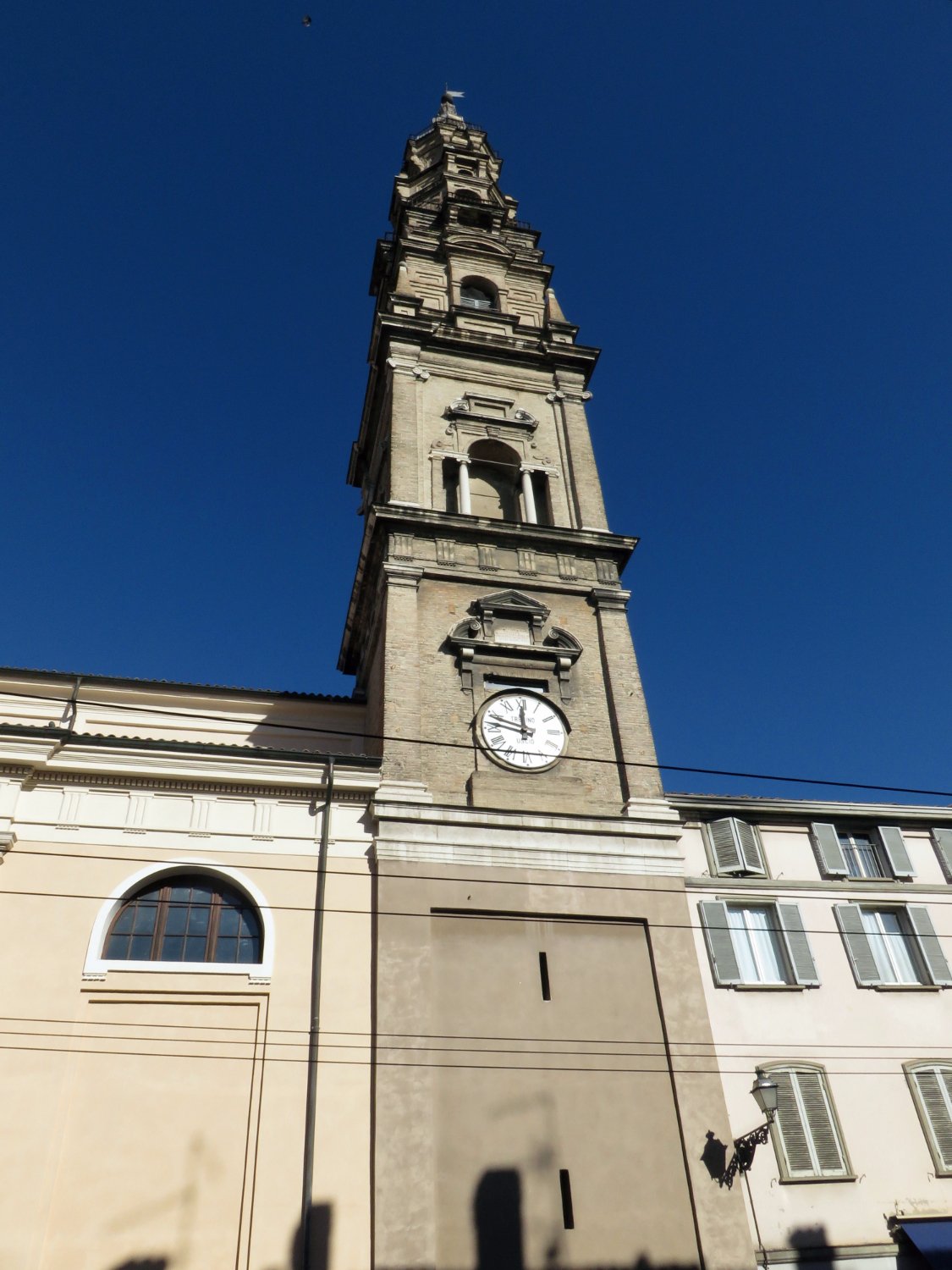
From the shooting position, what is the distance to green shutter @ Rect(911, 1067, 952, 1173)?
16578 millimetres

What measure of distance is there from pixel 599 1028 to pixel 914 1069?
6.13 meters

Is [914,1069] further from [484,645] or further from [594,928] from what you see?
[484,645]

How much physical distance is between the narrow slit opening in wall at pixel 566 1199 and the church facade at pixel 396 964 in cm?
7

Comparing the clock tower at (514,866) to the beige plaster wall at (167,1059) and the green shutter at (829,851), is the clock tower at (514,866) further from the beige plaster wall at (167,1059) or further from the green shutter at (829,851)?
the green shutter at (829,851)

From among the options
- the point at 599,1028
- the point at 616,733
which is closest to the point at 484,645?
the point at 616,733

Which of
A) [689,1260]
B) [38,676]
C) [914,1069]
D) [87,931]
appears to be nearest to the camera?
[689,1260]

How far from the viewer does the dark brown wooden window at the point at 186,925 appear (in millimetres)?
Answer: 16016

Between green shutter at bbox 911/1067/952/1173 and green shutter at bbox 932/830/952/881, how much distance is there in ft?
15.2

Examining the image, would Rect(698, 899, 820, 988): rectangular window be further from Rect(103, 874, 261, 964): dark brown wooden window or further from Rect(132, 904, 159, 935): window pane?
Rect(132, 904, 159, 935): window pane

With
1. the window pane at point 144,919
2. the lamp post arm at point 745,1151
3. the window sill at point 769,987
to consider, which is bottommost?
the lamp post arm at point 745,1151

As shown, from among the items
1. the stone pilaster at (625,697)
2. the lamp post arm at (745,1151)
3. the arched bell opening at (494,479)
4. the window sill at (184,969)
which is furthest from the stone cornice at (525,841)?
the arched bell opening at (494,479)

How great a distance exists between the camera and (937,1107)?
56.2ft

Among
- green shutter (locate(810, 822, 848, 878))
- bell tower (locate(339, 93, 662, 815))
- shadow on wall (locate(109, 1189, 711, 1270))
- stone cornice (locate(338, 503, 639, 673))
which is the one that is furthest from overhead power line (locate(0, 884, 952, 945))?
stone cornice (locate(338, 503, 639, 673))

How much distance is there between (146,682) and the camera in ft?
75.5
